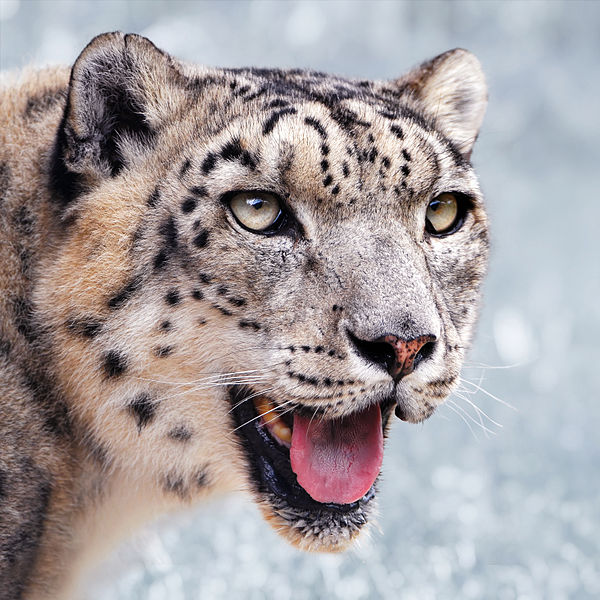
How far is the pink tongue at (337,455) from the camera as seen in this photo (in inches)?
151

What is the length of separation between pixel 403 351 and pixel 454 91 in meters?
1.95

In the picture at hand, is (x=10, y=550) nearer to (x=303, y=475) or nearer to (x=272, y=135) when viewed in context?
(x=303, y=475)

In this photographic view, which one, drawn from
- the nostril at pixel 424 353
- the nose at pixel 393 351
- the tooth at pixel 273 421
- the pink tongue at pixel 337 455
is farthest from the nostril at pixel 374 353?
the tooth at pixel 273 421

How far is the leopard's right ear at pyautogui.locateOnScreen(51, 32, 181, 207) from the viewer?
3934mm

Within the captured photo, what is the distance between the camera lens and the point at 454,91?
16.3 ft

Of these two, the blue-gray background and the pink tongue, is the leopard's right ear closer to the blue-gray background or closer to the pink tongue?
the blue-gray background

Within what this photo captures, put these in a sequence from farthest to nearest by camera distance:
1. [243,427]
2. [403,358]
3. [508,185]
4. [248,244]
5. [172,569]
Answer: [508,185] → [172,569] → [243,427] → [248,244] → [403,358]

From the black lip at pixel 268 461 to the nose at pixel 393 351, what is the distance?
0.41 meters

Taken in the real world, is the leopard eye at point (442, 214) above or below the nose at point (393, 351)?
above

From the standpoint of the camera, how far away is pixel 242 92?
4.20 m

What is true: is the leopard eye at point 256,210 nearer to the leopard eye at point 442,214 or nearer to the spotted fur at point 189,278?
the spotted fur at point 189,278

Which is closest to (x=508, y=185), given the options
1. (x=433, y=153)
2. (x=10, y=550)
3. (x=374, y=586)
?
(x=374, y=586)

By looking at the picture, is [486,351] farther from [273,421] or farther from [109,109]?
[109,109]

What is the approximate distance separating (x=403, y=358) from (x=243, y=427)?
2.96 ft
